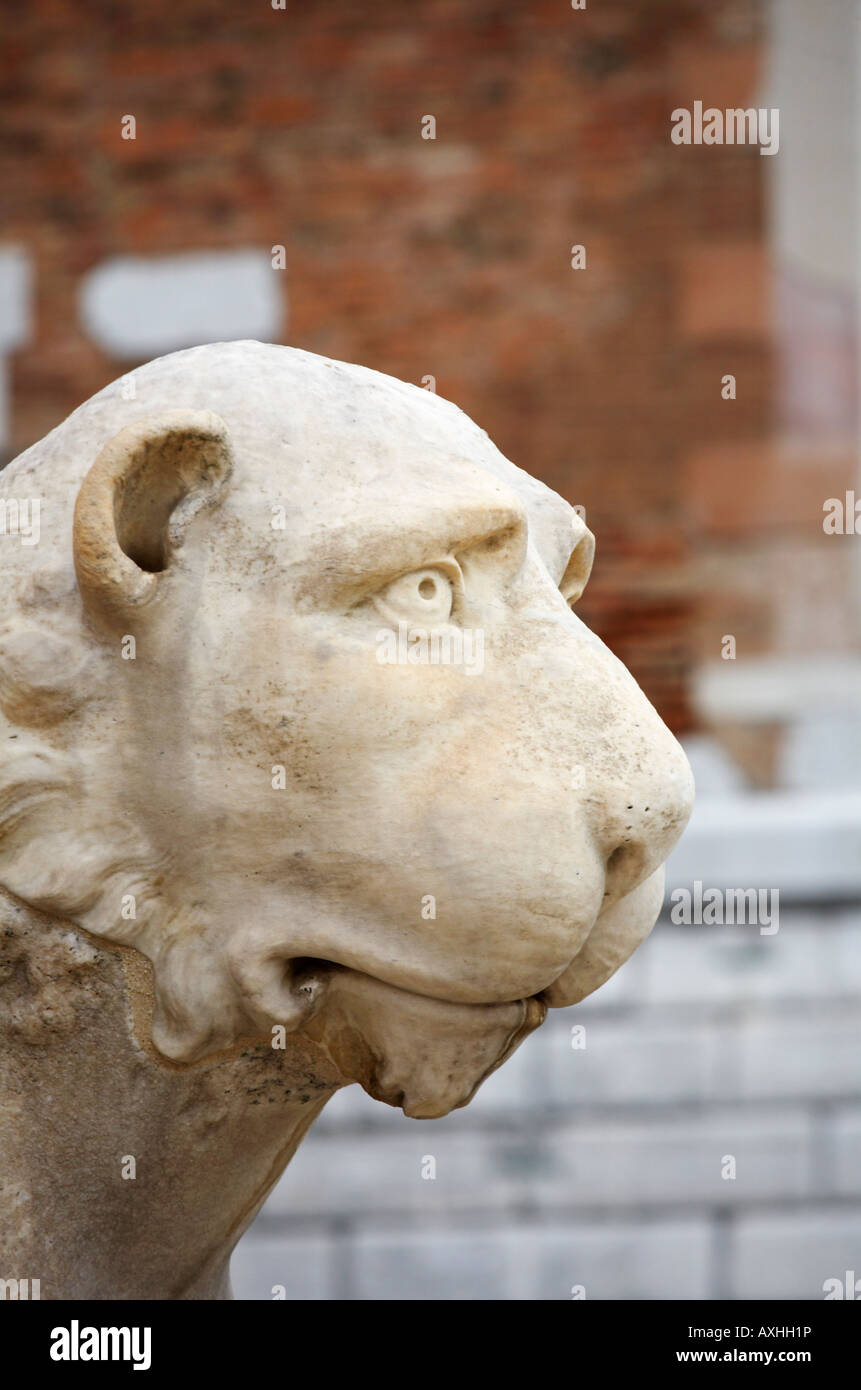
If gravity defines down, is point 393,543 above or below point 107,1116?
above

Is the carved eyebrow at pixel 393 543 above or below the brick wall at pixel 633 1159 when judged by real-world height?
above

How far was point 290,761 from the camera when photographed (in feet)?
4.22

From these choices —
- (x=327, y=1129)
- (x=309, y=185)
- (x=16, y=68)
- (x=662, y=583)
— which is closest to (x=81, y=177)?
(x=16, y=68)

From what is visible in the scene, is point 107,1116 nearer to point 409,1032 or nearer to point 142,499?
point 409,1032

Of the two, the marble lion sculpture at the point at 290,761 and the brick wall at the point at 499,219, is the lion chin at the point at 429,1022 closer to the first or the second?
the marble lion sculpture at the point at 290,761

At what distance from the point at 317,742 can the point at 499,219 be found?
3598 mm

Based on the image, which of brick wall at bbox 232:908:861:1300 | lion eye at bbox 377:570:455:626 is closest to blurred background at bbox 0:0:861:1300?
brick wall at bbox 232:908:861:1300

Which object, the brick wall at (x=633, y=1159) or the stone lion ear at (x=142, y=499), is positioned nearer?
the stone lion ear at (x=142, y=499)

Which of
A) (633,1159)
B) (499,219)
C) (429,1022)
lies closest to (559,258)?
(499,219)

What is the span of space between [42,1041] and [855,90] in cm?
386

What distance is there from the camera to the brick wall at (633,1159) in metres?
3.86

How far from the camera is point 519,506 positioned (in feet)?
4.40

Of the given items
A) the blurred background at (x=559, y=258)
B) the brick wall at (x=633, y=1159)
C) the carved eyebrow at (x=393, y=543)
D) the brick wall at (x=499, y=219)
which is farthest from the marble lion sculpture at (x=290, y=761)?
the brick wall at (x=499, y=219)

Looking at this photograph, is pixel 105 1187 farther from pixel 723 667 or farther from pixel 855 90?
pixel 855 90
